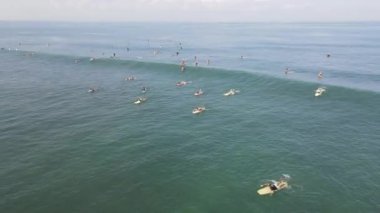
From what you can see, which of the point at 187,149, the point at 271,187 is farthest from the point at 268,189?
the point at 187,149

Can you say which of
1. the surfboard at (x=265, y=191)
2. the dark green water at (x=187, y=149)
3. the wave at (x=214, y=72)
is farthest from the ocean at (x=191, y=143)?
the surfboard at (x=265, y=191)

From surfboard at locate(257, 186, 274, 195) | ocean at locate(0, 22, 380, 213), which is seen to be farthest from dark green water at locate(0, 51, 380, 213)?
surfboard at locate(257, 186, 274, 195)

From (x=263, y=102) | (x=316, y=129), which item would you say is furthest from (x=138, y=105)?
(x=316, y=129)

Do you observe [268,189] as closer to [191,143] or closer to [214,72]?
[191,143]

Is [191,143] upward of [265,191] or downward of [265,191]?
upward

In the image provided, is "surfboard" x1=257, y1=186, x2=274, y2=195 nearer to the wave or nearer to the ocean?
the ocean

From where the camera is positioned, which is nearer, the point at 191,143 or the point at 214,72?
the point at 191,143

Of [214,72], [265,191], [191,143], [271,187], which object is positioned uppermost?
[214,72]

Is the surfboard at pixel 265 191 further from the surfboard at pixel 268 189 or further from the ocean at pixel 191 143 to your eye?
the ocean at pixel 191 143
